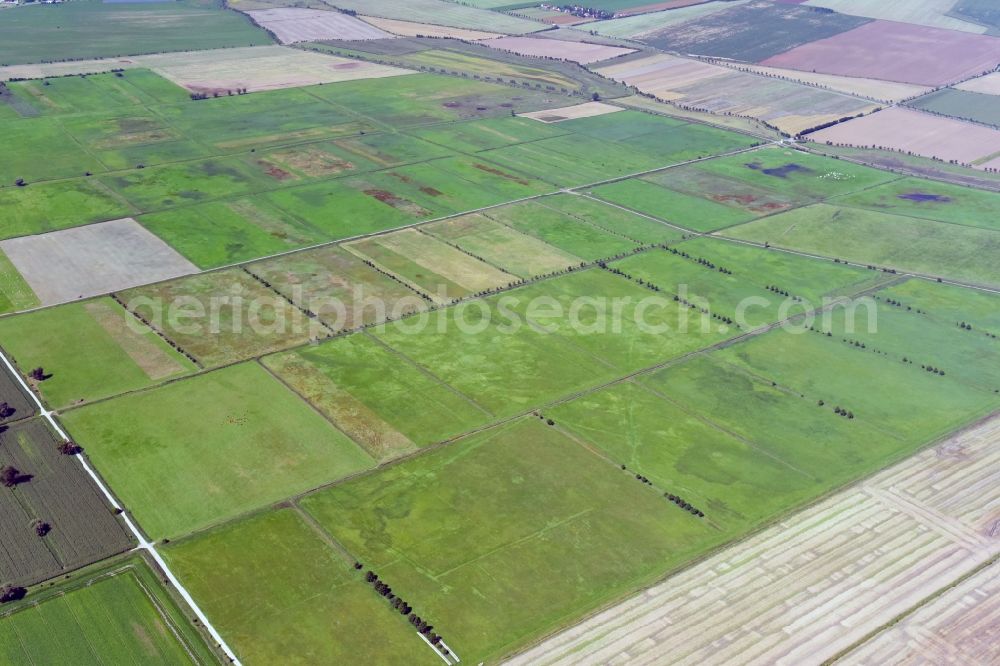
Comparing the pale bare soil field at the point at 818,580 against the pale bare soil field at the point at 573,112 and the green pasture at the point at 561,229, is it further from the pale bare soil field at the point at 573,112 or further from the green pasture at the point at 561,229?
the pale bare soil field at the point at 573,112

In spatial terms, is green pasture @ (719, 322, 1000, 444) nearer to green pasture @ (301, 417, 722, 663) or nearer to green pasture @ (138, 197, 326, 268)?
green pasture @ (301, 417, 722, 663)

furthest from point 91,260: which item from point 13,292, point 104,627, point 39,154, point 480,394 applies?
point 104,627

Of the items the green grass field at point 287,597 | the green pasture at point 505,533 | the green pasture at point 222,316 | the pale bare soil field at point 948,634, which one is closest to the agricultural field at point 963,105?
the pale bare soil field at point 948,634

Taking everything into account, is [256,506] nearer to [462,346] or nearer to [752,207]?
[462,346]

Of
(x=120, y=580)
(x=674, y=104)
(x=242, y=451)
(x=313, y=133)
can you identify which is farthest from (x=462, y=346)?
(x=674, y=104)

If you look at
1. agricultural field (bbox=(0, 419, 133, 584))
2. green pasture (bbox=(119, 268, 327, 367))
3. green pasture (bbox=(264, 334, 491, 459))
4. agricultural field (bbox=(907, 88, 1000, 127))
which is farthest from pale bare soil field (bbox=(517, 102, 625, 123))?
agricultural field (bbox=(0, 419, 133, 584))

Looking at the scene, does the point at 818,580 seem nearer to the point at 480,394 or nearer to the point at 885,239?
the point at 480,394
